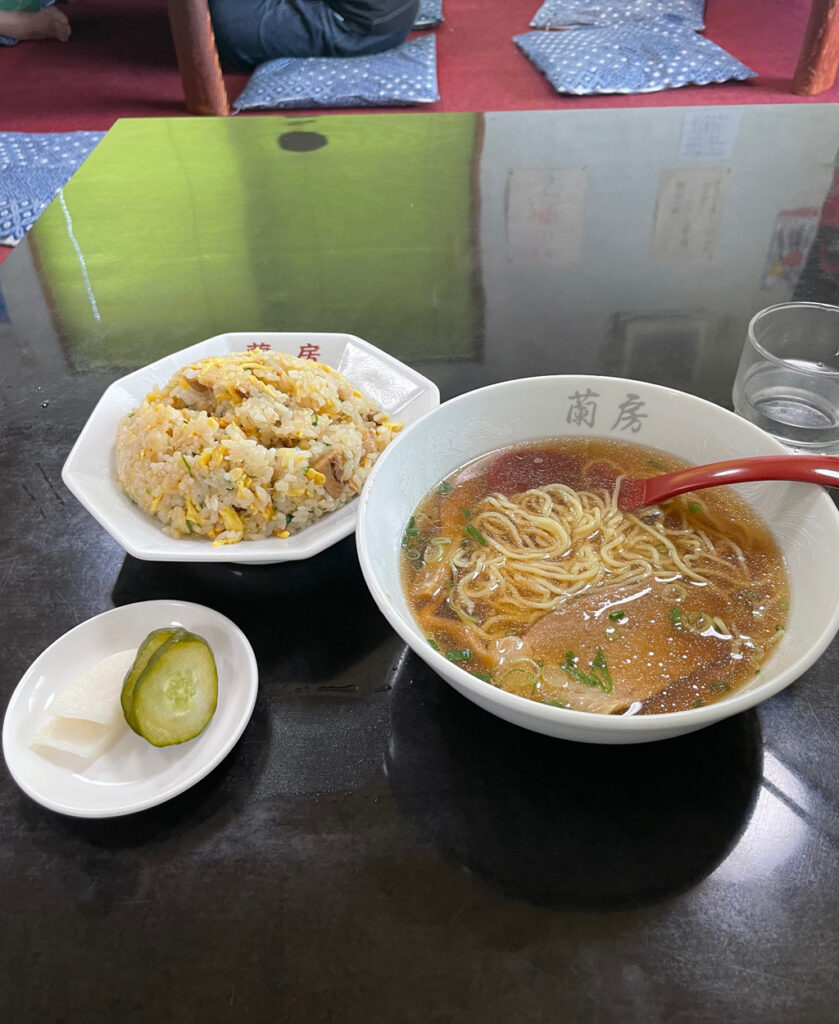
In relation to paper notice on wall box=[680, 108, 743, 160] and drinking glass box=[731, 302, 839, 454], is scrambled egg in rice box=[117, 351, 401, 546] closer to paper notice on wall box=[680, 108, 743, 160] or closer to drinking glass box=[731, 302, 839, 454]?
drinking glass box=[731, 302, 839, 454]

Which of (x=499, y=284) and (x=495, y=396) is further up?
(x=495, y=396)

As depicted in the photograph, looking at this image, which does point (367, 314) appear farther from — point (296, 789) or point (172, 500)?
point (296, 789)

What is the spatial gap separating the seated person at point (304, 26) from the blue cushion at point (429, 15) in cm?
→ 59

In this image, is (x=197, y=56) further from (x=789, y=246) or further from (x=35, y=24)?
(x=789, y=246)

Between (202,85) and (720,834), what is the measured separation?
186 inches

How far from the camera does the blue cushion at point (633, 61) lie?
14.9 ft

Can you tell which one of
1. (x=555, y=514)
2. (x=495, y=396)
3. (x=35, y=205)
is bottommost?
(x=35, y=205)

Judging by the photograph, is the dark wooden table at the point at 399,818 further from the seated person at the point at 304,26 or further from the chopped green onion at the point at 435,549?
the seated person at the point at 304,26

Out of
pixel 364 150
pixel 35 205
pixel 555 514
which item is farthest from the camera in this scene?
pixel 35 205

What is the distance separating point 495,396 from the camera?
116cm

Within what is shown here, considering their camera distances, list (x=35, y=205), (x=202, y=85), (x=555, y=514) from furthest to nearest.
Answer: (x=202, y=85) → (x=35, y=205) → (x=555, y=514)

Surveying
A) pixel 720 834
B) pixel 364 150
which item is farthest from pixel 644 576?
pixel 364 150

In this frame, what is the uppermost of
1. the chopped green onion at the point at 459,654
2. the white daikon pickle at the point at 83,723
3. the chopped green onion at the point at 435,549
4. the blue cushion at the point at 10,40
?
the chopped green onion at the point at 459,654

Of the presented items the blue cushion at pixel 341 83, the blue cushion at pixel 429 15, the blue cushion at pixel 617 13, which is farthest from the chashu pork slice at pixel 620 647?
the blue cushion at pixel 429 15
